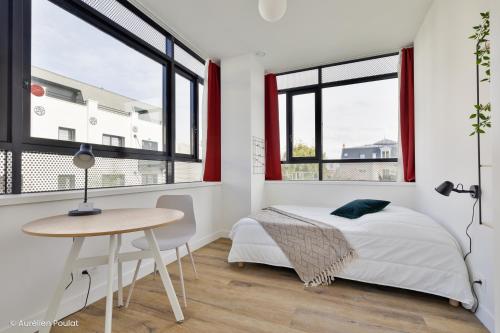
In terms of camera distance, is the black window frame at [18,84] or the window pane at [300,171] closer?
the black window frame at [18,84]

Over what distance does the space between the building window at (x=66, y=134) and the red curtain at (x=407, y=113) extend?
3.63 metres

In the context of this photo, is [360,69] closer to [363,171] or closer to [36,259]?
[363,171]

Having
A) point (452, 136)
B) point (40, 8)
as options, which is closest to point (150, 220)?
point (40, 8)

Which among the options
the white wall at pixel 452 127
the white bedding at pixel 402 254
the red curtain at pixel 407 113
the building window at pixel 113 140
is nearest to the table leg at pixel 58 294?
the building window at pixel 113 140

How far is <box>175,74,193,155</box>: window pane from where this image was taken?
3059mm

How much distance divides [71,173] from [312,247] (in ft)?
6.98

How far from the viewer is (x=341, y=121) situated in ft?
11.6

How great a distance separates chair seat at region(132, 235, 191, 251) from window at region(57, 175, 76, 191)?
652mm

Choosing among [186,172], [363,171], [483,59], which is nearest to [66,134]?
[186,172]

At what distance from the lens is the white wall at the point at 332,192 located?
2.98m

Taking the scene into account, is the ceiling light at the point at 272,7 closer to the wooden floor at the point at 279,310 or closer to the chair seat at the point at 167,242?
the chair seat at the point at 167,242

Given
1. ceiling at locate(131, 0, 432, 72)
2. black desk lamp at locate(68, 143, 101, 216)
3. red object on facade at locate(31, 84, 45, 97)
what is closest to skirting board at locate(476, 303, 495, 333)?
black desk lamp at locate(68, 143, 101, 216)

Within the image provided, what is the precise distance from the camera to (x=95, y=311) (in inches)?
65.4

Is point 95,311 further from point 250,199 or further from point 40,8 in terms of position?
point 40,8
